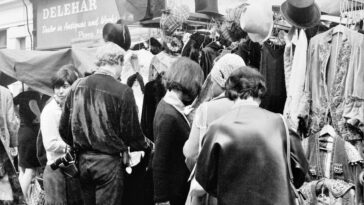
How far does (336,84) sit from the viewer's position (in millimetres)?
4855

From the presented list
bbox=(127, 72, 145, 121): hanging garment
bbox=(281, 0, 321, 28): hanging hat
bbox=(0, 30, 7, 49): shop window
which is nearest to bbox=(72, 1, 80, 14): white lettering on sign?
bbox=(0, 30, 7, 49): shop window

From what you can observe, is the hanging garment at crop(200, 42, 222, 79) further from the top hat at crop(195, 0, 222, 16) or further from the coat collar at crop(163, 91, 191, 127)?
the coat collar at crop(163, 91, 191, 127)

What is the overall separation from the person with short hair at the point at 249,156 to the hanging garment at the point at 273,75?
1489mm

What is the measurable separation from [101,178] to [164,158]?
0.86 metres

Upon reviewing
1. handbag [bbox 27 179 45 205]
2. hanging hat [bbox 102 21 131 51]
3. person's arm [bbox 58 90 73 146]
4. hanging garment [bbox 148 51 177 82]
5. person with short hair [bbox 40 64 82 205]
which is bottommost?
handbag [bbox 27 179 45 205]

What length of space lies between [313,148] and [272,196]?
4.84ft

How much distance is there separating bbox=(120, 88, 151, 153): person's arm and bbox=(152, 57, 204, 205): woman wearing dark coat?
548 millimetres

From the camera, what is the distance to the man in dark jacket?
511 cm

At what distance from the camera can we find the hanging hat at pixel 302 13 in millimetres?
4977

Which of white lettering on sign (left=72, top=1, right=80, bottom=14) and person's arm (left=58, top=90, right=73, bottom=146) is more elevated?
white lettering on sign (left=72, top=1, right=80, bottom=14)

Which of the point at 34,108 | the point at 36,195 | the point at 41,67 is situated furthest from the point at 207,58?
the point at 34,108

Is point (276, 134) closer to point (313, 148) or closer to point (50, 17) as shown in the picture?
point (313, 148)

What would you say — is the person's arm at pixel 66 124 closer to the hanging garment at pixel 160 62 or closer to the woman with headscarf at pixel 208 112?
the hanging garment at pixel 160 62

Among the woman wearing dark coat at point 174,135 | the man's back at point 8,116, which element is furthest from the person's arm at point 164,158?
the man's back at point 8,116
